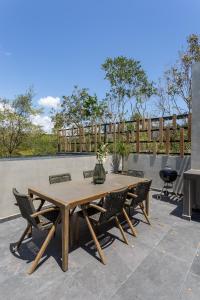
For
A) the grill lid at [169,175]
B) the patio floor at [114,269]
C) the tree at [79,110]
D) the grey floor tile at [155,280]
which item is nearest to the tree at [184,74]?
the tree at [79,110]

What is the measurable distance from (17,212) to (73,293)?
231 cm

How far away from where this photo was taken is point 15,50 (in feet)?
24.3

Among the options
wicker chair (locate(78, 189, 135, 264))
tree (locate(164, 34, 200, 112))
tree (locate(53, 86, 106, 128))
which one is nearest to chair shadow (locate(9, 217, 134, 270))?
wicker chair (locate(78, 189, 135, 264))

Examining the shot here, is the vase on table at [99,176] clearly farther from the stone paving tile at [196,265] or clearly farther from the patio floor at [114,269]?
the stone paving tile at [196,265]

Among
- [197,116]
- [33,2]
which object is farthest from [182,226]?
[33,2]

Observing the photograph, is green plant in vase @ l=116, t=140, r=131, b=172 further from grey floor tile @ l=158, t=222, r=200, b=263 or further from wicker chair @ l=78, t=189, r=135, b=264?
wicker chair @ l=78, t=189, r=135, b=264

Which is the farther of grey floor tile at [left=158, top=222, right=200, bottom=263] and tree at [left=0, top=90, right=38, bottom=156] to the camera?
tree at [left=0, top=90, right=38, bottom=156]

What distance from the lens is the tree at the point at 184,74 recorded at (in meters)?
8.80

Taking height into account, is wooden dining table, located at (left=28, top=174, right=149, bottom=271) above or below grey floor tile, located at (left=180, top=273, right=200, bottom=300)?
above

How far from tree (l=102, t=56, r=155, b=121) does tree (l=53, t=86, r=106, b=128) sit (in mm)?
977

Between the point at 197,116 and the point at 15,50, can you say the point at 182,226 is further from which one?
the point at 15,50

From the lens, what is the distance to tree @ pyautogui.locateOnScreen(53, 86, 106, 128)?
11250 mm

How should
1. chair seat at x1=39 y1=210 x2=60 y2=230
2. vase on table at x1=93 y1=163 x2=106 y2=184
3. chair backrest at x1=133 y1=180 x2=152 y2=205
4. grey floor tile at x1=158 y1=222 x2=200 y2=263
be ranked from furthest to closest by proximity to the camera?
vase on table at x1=93 y1=163 x2=106 y2=184, chair backrest at x1=133 y1=180 x2=152 y2=205, grey floor tile at x1=158 y1=222 x2=200 y2=263, chair seat at x1=39 y1=210 x2=60 y2=230

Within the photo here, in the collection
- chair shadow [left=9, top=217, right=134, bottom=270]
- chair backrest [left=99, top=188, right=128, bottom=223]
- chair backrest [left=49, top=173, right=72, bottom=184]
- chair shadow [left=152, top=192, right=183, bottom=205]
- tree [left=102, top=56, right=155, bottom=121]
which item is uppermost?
tree [left=102, top=56, right=155, bottom=121]
